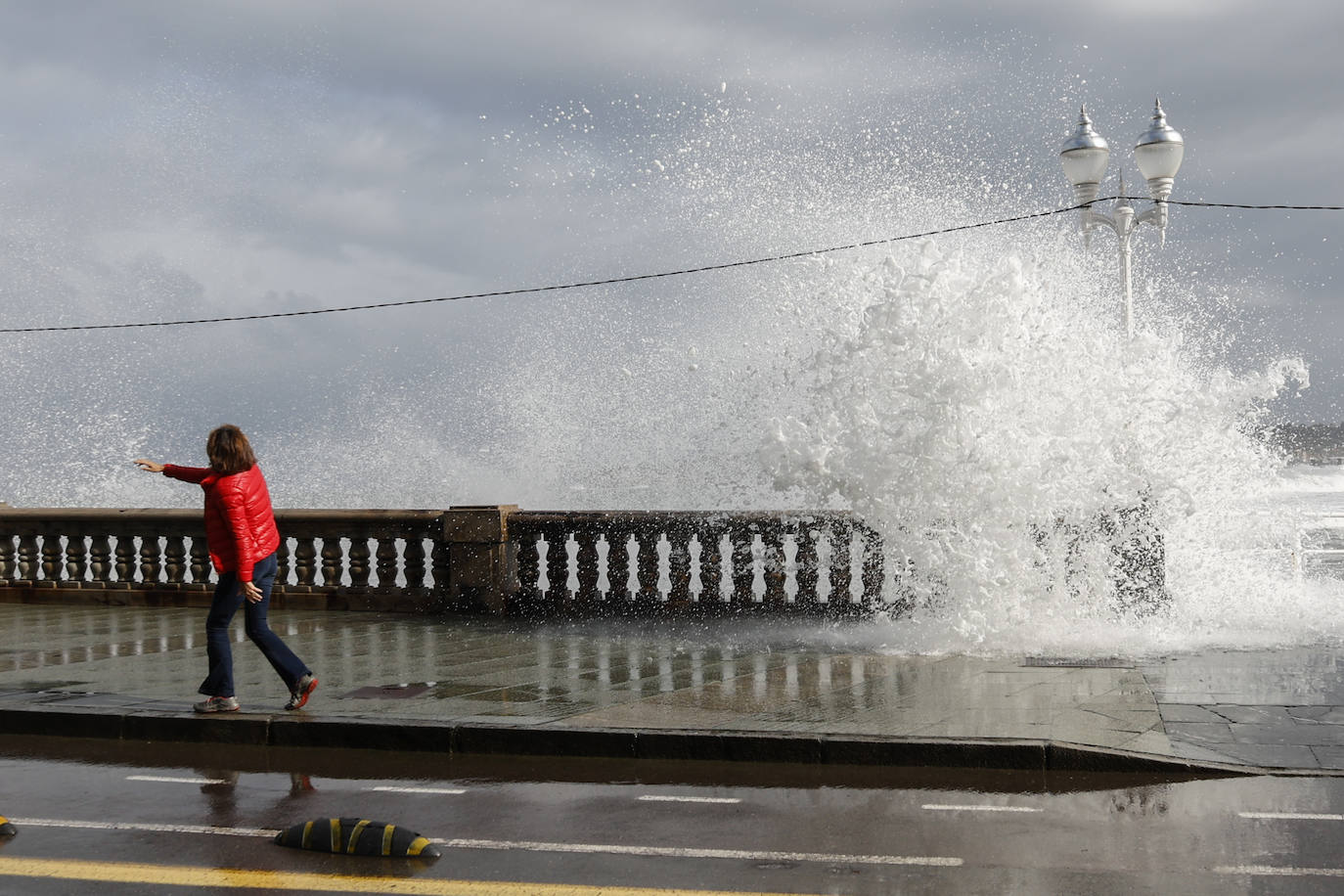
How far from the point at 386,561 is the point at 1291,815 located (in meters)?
9.85

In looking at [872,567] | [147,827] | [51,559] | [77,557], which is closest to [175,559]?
[77,557]

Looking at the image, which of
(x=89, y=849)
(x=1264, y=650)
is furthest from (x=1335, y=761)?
(x=89, y=849)

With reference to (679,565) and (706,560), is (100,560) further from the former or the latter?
(706,560)

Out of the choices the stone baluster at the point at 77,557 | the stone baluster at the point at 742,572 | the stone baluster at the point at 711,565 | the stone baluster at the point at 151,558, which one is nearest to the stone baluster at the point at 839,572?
the stone baluster at the point at 742,572

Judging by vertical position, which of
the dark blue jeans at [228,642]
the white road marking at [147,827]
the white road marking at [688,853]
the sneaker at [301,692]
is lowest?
the white road marking at [688,853]

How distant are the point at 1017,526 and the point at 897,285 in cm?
260

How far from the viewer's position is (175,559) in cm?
1519

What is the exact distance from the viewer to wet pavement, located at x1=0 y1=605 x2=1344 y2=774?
7.18 metres

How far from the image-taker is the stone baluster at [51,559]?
1605cm

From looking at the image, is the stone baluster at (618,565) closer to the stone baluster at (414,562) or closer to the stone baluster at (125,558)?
the stone baluster at (414,562)

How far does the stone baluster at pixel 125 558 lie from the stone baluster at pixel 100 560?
7.6 inches

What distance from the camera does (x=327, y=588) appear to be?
14430 millimetres

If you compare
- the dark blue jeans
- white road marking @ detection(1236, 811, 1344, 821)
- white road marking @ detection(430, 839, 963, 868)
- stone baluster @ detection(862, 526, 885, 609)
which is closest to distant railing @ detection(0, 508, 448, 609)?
stone baluster @ detection(862, 526, 885, 609)

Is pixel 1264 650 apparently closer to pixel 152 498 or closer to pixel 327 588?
pixel 327 588
